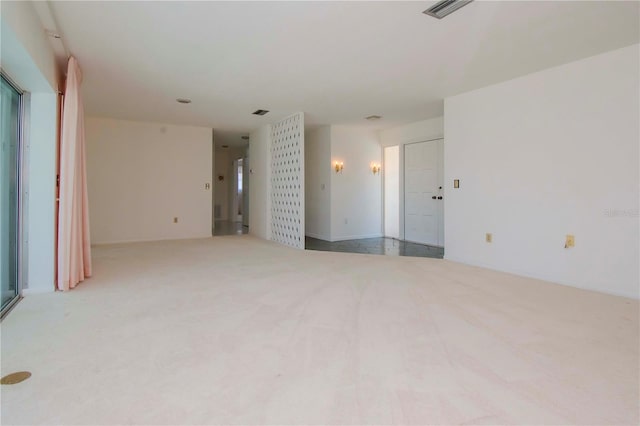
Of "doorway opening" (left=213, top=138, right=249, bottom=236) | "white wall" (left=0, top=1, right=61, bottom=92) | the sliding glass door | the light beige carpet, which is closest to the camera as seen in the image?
the light beige carpet

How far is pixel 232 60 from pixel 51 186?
7.37ft

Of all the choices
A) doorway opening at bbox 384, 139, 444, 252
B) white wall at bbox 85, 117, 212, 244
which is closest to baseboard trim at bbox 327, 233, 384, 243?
doorway opening at bbox 384, 139, 444, 252

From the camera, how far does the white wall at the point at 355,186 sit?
7238 millimetres

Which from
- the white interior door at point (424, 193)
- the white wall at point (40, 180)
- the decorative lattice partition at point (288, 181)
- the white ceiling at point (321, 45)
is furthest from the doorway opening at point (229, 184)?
the white wall at point (40, 180)

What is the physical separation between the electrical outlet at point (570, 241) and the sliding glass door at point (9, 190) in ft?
17.9

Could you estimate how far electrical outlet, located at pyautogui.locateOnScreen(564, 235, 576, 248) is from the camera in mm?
3727

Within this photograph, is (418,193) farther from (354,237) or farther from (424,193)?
(354,237)

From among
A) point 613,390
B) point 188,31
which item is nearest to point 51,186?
point 188,31

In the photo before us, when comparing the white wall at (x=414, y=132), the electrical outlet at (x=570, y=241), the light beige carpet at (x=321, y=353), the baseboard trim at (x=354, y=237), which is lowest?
the light beige carpet at (x=321, y=353)

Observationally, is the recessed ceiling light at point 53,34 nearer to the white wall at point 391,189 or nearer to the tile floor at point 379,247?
the tile floor at point 379,247

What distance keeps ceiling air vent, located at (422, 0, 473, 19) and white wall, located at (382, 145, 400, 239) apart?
16.6 ft

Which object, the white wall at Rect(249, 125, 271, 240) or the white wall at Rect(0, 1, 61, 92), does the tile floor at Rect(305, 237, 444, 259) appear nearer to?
the white wall at Rect(249, 125, 271, 240)

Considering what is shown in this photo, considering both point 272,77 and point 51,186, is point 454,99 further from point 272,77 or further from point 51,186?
point 51,186

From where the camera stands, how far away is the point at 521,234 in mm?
4203
